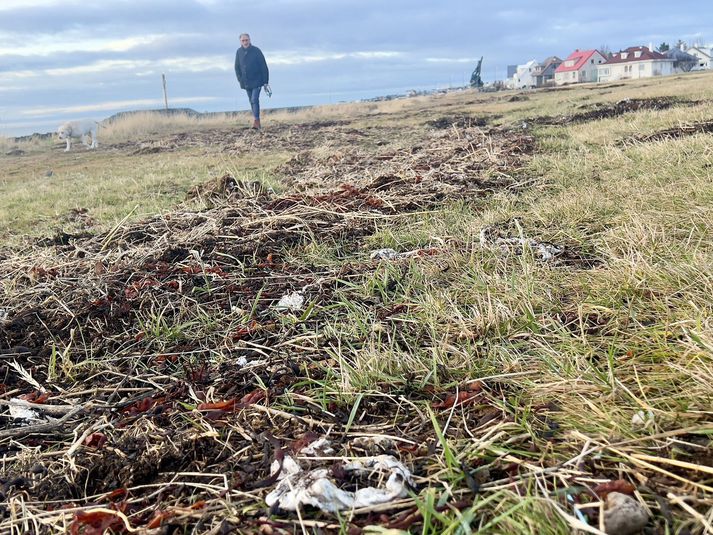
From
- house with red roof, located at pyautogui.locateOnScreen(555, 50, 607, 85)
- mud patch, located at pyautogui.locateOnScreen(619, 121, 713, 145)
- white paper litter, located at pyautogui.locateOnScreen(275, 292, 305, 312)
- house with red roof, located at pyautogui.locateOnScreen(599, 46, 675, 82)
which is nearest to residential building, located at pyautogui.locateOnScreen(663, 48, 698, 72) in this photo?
house with red roof, located at pyautogui.locateOnScreen(599, 46, 675, 82)

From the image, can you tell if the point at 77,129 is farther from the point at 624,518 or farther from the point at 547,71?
the point at 547,71

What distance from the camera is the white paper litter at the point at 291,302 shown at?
2.78m

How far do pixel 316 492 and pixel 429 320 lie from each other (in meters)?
1.06

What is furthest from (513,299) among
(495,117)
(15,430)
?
(495,117)

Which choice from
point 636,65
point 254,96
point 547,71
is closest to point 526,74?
point 547,71

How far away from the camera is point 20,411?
83.2 inches

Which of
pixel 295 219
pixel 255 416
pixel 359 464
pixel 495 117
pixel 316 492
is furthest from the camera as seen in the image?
pixel 495 117

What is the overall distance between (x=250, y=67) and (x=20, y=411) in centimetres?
1504

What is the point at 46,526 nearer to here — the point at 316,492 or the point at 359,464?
the point at 316,492

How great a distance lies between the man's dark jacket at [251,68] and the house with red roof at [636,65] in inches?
2758

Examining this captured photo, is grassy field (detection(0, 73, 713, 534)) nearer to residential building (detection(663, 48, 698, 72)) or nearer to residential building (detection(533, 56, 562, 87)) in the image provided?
residential building (detection(663, 48, 698, 72))

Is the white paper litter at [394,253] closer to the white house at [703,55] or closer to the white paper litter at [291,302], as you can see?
the white paper litter at [291,302]

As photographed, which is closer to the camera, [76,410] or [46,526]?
[46,526]

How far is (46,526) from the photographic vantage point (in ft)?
4.93
